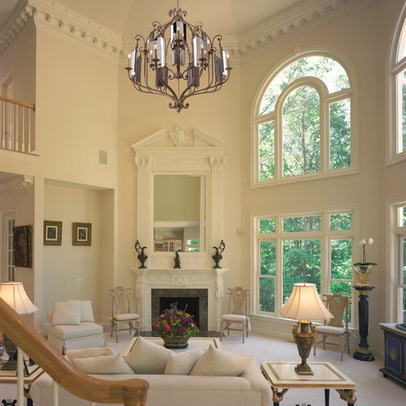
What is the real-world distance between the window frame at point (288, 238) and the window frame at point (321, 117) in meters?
0.67

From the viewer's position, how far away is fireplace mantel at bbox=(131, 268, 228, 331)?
8.88 meters

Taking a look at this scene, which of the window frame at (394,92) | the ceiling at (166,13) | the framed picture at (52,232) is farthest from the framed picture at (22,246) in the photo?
the window frame at (394,92)

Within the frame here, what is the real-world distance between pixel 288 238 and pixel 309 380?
4695mm

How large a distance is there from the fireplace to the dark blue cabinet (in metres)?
4.01

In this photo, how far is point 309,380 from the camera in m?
3.92

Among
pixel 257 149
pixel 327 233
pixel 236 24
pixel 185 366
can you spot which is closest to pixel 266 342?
pixel 327 233

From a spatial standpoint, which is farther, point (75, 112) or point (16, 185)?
point (75, 112)

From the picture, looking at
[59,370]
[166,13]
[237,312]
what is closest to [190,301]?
[237,312]

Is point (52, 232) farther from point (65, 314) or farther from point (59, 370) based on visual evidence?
point (59, 370)

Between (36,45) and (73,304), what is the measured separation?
494cm

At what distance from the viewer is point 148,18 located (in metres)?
9.16

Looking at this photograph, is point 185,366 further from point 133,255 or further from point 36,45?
point 36,45

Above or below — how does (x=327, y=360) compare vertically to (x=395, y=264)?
below

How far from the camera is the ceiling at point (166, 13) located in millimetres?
8539
